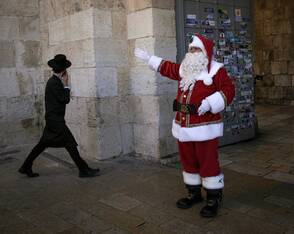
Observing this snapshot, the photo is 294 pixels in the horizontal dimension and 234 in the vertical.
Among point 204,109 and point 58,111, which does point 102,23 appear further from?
point 204,109

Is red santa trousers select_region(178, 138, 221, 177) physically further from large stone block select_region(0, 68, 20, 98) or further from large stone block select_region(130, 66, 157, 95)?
large stone block select_region(0, 68, 20, 98)

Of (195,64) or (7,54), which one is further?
(7,54)

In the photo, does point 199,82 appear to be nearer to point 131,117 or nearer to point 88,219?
point 88,219

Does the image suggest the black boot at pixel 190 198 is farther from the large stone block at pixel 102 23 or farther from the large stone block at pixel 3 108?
the large stone block at pixel 3 108

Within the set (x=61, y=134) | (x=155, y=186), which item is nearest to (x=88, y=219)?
(x=155, y=186)

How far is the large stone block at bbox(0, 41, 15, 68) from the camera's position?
6.00 m

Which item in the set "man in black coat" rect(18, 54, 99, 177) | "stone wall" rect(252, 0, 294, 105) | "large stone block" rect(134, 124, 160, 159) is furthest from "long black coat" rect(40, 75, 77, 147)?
"stone wall" rect(252, 0, 294, 105)

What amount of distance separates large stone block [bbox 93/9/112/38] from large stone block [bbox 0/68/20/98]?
1787 millimetres

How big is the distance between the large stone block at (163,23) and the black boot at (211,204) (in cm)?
230

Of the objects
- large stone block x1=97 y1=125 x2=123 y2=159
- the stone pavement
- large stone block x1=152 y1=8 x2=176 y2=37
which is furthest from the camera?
large stone block x1=97 y1=125 x2=123 y2=159

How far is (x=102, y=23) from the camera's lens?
16.8 feet

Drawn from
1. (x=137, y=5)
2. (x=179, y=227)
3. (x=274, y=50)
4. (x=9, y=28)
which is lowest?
(x=179, y=227)

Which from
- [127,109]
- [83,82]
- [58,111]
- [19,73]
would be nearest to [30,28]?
[19,73]

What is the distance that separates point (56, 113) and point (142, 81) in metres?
1.26
